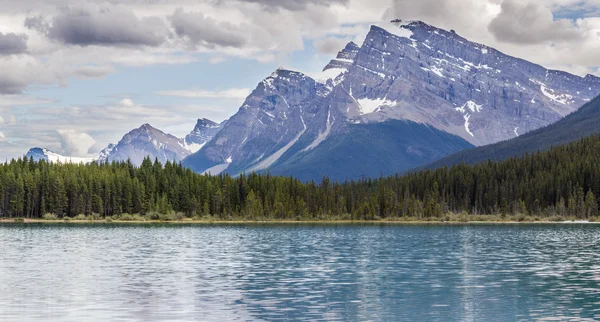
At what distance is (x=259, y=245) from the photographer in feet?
409

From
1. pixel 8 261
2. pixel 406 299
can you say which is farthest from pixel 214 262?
pixel 406 299

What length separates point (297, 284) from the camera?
68562 millimetres

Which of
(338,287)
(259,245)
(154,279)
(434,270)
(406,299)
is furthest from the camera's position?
(259,245)

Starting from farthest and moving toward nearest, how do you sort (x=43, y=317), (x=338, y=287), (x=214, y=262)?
(x=214, y=262) → (x=338, y=287) → (x=43, y=317)

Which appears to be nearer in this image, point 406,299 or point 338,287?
point 406,299

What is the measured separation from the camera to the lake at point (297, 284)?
52812 millimetres

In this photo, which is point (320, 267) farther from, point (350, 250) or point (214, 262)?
point (350, 250)

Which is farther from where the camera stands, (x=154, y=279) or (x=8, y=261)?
(x=8, y=261)

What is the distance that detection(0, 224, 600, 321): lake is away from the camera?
5281cm

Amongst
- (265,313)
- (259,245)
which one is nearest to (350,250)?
(259,245)

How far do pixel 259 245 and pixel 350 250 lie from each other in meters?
17.4

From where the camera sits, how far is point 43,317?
5059cm

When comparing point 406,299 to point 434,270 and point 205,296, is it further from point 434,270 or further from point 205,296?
point 434,270

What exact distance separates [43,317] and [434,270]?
42.6 meters
